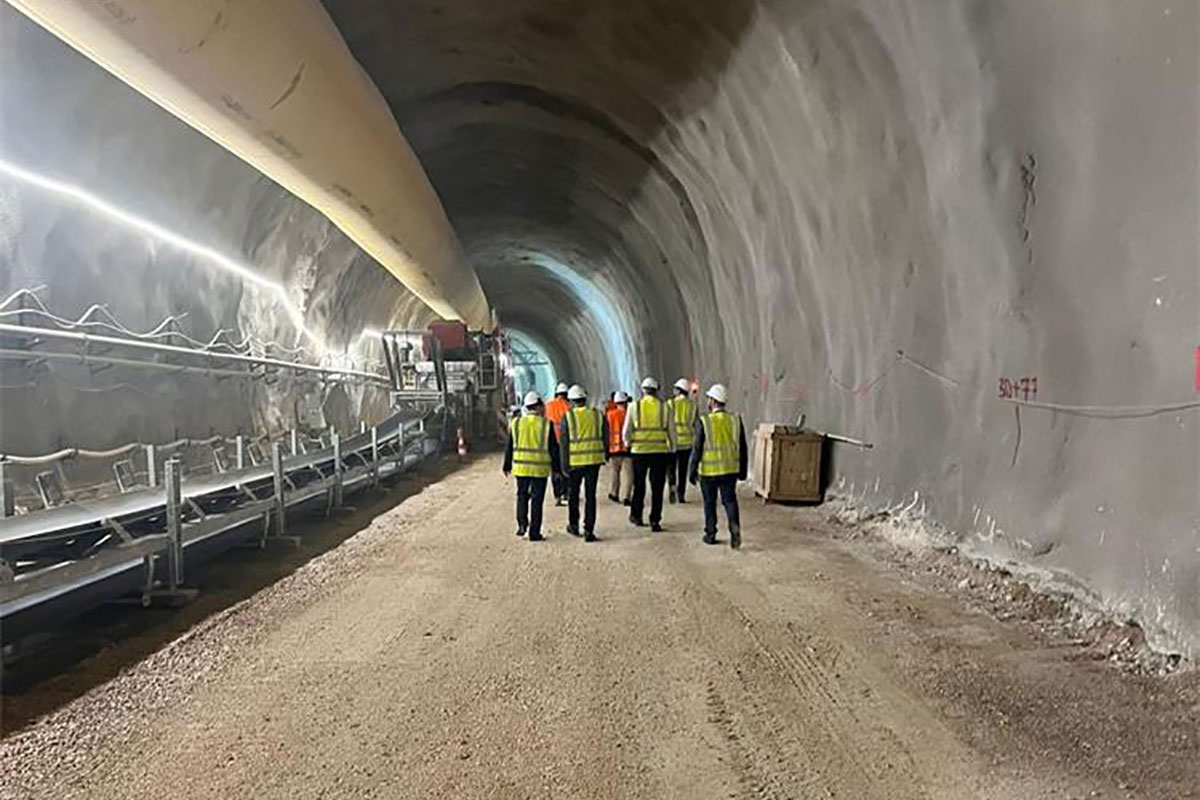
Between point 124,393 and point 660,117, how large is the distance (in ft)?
23.0

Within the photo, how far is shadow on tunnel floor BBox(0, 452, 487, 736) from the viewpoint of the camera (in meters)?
4.52

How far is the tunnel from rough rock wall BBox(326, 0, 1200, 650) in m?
0.03

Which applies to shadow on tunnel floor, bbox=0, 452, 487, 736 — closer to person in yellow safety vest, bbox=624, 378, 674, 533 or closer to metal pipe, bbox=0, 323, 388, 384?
metal pipe, bbox=0, 323, 388, 384

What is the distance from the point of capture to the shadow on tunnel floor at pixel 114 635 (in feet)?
14.8

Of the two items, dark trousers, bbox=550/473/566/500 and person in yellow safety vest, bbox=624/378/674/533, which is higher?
person in yellow safety vest, bbox=624/378/674/533

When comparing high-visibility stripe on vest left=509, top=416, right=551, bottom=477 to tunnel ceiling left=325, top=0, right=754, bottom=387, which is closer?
high-visibility stripe on vest left=509, top=416, right=551, bottom=477

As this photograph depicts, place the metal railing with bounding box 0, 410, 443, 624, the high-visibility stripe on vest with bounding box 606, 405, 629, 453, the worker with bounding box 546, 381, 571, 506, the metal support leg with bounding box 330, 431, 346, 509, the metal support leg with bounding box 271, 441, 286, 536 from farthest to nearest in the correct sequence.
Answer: the high-visibility stripe on vest with bounding box 606, 405, 629, 453 → the worker with bounding box 546, 381, 571, 506 → the metal support leg with bounding box 330, 431, 346, 509 → the metal support leg with bounding box 271, 441, 286, 536 → the metal railing with bounding box 0, 410, 443, 624

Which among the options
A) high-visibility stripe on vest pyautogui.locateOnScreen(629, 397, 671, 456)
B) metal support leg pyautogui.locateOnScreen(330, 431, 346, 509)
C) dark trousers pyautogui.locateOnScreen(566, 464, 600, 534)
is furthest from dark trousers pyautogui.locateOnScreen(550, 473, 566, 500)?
metal support leg pyautogui.locateOnScreen(330, 431, 346, 509)

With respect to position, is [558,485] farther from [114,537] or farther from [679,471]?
[114,537]

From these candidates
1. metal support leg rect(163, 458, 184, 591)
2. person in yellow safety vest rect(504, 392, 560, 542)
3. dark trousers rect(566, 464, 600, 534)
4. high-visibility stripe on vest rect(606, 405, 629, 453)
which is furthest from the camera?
high-visibility stripe on vest rect(606, 405, 629, 453)

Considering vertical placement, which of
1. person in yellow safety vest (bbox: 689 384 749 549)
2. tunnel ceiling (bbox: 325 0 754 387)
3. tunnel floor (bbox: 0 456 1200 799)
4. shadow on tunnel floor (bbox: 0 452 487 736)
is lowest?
shadow on tunnel floor (bbox: 0 452 487 736)

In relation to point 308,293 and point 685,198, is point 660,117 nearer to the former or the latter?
point 685,198

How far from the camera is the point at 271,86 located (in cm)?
520

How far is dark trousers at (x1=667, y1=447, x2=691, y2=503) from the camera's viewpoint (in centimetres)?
1155
